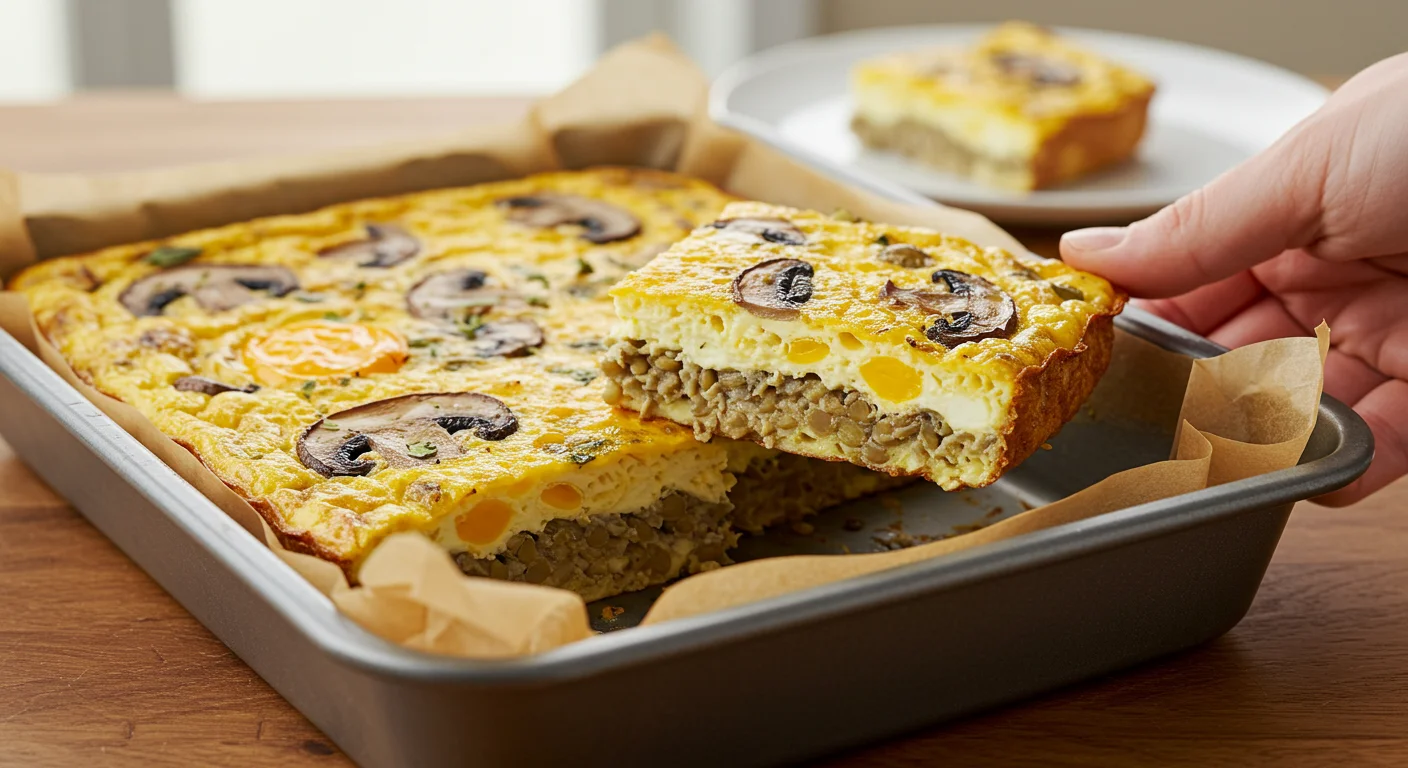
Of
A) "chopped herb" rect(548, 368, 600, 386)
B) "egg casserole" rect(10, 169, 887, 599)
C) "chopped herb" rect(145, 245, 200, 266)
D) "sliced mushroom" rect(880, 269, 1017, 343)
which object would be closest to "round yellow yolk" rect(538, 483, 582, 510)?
"egg casserole" rect(10, 169, 887, 599)

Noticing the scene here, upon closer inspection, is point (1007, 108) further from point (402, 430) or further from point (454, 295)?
point (402, 430)

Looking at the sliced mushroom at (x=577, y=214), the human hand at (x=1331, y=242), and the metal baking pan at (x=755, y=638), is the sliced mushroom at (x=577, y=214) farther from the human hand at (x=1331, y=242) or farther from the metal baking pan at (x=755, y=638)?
the metal baking pan at (x=755, y=638)

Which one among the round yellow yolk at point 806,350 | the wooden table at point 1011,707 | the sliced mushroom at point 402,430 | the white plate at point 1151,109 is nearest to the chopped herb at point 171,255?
the wooden table at point 1011,707

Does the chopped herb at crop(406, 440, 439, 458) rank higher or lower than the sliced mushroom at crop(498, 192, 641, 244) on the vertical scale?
lower

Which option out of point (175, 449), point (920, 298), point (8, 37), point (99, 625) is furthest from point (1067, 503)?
point (8, 37)

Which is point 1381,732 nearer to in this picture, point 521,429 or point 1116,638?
point 1116,638

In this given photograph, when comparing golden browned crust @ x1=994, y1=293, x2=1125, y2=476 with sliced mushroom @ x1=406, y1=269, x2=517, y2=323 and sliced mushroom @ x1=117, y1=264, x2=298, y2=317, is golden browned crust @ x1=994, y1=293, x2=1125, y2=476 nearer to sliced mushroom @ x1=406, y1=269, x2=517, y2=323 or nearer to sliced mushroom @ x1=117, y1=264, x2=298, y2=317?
sliced mushroom @ x1=406, y1=269, x2=517, y2=323
